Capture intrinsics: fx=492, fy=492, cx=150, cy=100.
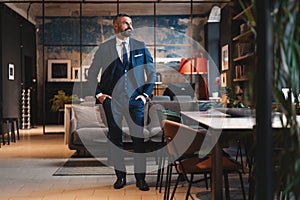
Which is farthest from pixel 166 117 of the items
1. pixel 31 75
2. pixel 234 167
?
pixel 31 75

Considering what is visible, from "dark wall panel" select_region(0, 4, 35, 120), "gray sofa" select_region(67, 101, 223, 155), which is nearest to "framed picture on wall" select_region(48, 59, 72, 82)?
"dark wall panel" select_region(0, 4, 35, 120)

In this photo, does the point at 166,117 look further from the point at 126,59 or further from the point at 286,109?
the point at 286,109

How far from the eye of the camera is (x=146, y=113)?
283 inches

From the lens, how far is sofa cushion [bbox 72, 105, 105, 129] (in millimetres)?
7059

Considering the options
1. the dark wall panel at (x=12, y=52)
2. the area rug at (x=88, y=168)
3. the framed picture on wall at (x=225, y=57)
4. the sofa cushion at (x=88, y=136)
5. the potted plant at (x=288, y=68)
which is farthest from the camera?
the framed picture on wall at (x=225, y=57)

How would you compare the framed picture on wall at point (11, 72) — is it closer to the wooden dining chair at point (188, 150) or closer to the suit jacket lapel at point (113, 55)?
the suit jacket lapel at point (113, 55)

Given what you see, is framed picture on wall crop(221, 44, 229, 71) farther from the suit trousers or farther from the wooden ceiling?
the suit trousers

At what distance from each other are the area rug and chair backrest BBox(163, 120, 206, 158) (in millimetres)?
2464

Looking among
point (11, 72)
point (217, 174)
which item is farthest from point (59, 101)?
point (217, 174)

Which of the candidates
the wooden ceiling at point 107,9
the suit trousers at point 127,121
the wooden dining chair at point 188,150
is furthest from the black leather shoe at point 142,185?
the wooden ceiling at point 107,9

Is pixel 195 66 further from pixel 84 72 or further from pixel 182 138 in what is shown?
pixel 182 138

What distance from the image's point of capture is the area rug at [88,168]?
5.68 m

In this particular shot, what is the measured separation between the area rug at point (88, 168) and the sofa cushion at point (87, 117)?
0.51m

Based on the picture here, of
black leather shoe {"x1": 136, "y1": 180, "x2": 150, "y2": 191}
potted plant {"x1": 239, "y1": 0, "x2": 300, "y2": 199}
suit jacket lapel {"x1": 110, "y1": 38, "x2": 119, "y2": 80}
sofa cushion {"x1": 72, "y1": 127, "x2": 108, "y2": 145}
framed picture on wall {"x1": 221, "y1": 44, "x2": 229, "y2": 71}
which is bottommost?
black leather shoe {"x1": 136, "y1": 180, "x2": 150, "y2": 191}
